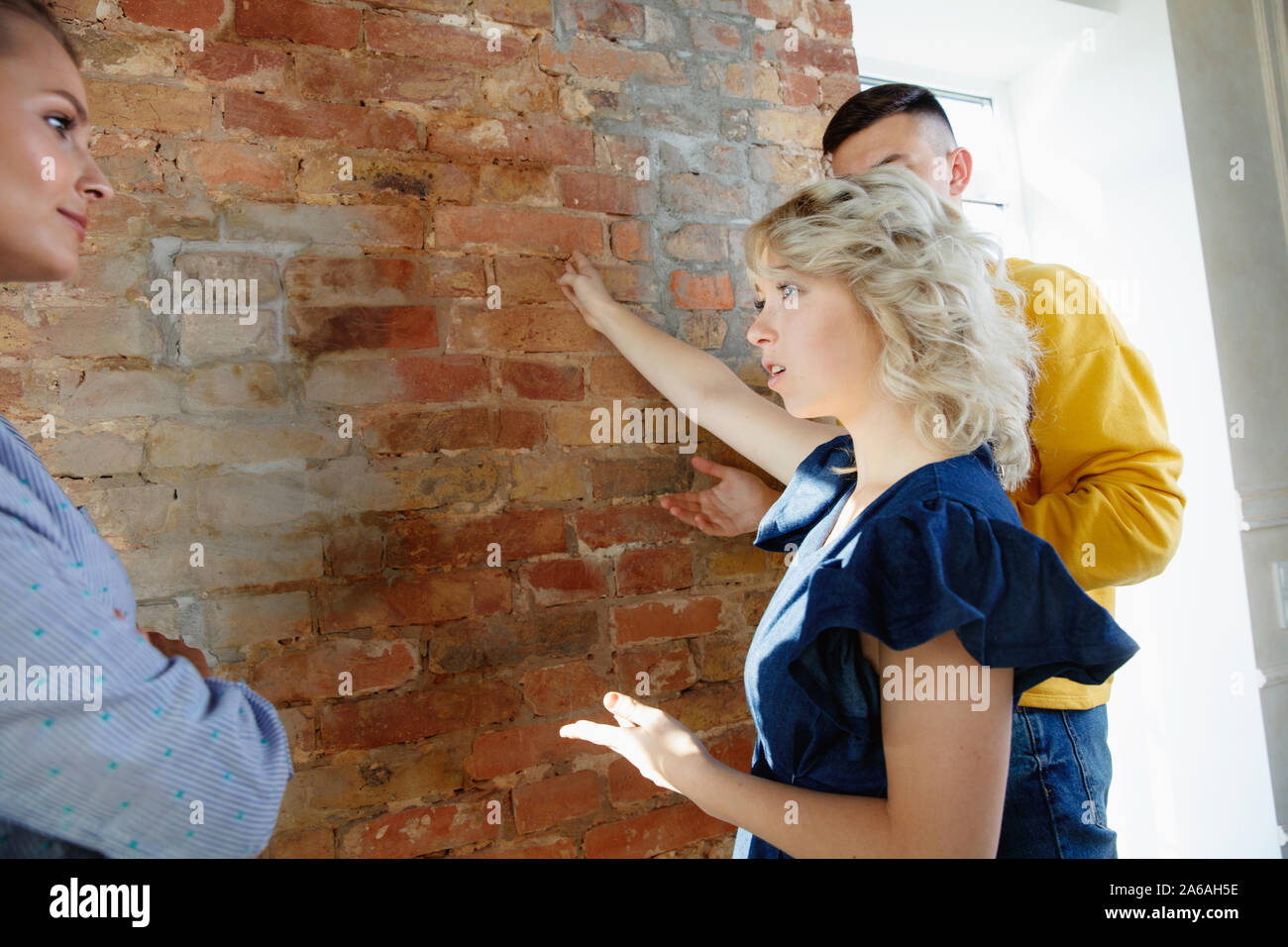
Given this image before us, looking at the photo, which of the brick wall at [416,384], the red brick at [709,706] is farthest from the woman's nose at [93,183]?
the red brick at [709,706]

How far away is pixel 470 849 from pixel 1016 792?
2.76ft

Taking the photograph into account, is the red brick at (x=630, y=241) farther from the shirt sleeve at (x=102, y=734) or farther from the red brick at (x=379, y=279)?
the shirt sleeve at (x=102, y=734)

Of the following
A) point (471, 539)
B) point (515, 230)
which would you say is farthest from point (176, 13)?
point (471, 539)

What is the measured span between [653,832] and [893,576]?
0.81 metres

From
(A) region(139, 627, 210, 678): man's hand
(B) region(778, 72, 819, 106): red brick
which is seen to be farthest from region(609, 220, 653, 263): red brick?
(A) region(139, 627, 210, 678): man's hand

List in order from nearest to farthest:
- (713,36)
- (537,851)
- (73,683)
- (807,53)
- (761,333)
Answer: (73,683) → (761,333) → (537,851) → (713,36) → (807,53)

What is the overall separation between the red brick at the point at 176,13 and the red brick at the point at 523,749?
1.20m

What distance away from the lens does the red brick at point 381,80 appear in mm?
1217

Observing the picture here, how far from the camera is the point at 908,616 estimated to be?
0.82 metres

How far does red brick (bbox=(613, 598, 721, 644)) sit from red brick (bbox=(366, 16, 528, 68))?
1.00m

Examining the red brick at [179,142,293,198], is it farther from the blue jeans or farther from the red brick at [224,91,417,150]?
the blue jeans

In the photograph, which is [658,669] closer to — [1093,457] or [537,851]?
[537,851]

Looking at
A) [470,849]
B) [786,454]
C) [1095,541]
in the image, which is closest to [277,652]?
[470,849]
